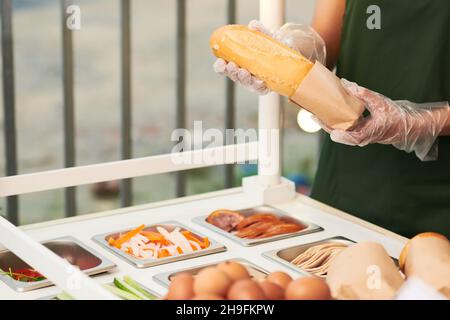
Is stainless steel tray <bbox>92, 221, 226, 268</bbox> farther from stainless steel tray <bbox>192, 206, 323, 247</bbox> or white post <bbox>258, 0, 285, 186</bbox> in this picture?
white post <bbox>258, 0, 285, 186</bbox>

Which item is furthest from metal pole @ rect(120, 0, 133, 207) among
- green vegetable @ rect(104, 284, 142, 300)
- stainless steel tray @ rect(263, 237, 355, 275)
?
green vegetable @ rect(104, 284, 142, 300)

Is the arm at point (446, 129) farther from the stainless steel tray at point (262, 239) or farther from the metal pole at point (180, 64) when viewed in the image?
the metal pole at point (180, 64)

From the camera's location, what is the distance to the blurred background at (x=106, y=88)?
4.14 meters

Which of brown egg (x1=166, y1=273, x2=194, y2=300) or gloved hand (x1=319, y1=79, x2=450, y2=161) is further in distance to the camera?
gloved hand (x1=319, y1=79, x2=450, y2=161)

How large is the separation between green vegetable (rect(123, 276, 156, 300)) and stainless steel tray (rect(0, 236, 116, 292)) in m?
0.13

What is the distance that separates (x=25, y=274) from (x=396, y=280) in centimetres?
82

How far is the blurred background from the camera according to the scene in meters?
4.14

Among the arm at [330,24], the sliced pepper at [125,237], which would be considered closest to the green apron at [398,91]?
the arm at [330,24]

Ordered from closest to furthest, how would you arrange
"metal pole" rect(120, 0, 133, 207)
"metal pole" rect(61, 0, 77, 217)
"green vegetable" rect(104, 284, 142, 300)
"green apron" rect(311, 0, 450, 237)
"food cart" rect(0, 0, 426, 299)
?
"green vegetable" rect(104, 284, 142, 300)
"food cart" rect(0, 0, 426, 299)
"green apron" rect(311, 0, 450, 237)
"metal pole" rect(61, 0, 77, 217)
"metal pole" rect(120, 0, 133, 207)

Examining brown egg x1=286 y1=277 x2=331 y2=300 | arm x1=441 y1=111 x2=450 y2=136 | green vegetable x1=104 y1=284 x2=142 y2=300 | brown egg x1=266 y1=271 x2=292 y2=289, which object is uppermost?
arm x1=441 y1=111 x2=450 y2=136

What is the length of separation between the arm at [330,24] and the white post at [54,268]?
3.39 feet

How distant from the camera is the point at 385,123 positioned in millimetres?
1665

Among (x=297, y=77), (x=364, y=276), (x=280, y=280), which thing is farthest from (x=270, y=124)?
(x=280, y=280)
